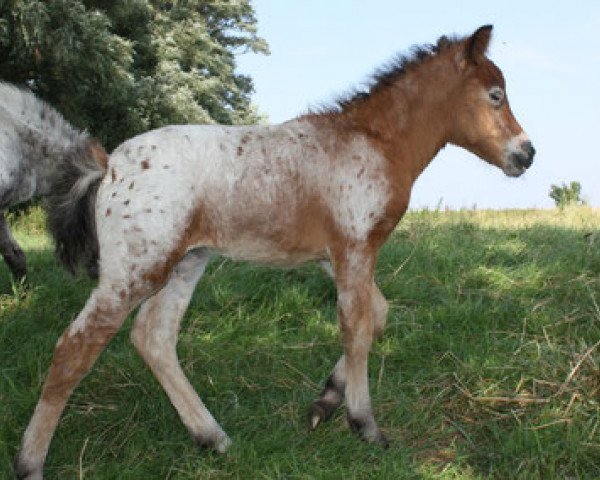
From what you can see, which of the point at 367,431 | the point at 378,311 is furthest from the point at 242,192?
the point at 367,431

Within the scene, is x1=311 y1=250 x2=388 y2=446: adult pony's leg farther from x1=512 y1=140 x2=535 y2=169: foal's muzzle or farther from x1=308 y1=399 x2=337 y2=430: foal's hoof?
x1=512 y1=140 x2=535 y2=169: foal's muzzle

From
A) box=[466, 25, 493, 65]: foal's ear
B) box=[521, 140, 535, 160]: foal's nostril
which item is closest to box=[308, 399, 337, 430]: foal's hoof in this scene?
box=[521, 140, 535, 160]: foal's nostril

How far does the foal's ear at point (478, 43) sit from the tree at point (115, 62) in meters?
8.69

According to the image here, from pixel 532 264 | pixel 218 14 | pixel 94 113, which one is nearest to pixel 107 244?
pixel 532 264

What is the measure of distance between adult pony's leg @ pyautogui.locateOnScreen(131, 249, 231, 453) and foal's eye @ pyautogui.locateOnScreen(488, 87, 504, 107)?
68.9 inches

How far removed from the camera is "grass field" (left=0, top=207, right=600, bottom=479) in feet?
12.3

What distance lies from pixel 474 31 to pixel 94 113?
12.2 metres

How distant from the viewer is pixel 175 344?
12.7 feet

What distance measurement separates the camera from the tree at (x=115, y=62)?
37.7 ft

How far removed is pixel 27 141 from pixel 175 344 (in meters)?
2.61

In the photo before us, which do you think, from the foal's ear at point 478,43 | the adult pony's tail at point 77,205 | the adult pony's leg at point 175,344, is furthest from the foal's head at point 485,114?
the adult pony's tail at point 77,205

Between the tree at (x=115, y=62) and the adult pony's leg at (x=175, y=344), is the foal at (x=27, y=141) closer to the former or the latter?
the adult pony's leg at (x=175, y=344)

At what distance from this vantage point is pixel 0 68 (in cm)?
1238

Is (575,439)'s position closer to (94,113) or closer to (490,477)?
(490,477)
